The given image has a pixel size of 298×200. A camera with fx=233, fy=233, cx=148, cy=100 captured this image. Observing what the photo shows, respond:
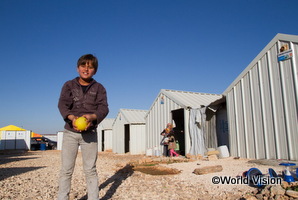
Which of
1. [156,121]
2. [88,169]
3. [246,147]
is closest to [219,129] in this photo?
[246,147]

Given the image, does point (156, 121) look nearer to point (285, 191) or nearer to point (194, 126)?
point (194, 126)

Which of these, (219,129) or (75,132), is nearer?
(75,132)

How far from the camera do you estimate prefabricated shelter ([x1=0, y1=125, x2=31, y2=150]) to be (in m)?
26.6

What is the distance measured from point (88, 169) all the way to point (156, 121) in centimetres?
1203

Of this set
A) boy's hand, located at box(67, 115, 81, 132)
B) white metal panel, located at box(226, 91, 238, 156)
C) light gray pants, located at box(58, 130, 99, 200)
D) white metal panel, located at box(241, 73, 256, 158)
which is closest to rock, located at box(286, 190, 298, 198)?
light gray pants, located at box(58, 130, 99, 200)

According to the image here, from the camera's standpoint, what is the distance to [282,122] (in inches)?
283

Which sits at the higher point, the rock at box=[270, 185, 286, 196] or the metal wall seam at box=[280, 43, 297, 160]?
the metal wall seam at box=[280, 43, 297, 160]

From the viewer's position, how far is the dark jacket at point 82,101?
2.68 meters

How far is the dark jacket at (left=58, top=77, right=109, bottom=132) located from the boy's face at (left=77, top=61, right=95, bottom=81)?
0.33 ft

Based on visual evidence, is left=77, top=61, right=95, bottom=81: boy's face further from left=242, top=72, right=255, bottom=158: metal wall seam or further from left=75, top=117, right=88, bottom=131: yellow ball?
left=242, top=72, right=255, bottom=158: metal wall seam

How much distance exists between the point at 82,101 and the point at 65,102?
189 millimetres

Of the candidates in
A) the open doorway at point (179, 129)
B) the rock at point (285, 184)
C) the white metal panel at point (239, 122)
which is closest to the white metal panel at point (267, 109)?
the white metal panel at point (239, 122)

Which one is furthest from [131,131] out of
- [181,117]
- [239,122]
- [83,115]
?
[83,115]

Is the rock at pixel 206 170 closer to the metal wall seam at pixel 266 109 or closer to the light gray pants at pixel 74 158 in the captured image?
the metal wall seam at pixel 266 109
